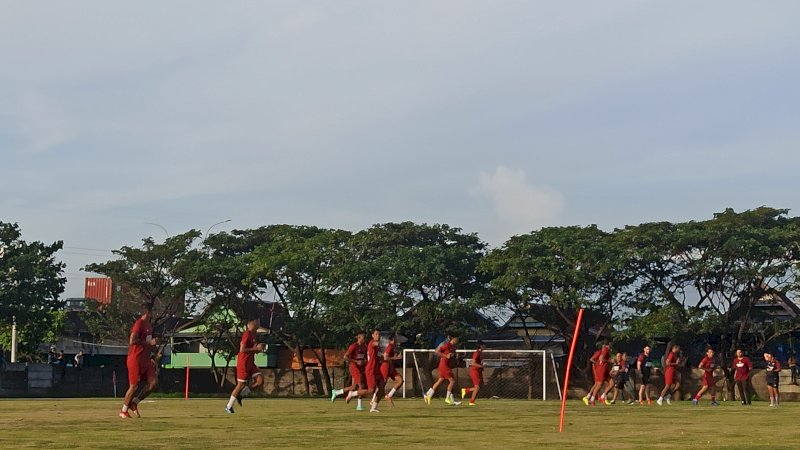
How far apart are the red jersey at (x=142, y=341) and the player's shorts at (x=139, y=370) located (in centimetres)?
8

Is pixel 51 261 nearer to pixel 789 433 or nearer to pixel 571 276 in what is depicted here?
pixel 571 276

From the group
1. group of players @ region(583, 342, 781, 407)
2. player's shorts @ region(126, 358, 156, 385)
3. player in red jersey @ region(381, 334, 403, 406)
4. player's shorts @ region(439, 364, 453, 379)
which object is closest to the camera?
player's shorts @ region(126, 358, 156, 385)

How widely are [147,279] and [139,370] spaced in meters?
40.8

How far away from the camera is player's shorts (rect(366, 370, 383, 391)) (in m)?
28.2

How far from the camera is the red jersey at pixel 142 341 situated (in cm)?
2053

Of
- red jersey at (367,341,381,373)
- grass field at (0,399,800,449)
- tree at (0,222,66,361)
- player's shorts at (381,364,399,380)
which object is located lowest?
grass field at (0,399,800,449)

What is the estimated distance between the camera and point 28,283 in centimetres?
5519

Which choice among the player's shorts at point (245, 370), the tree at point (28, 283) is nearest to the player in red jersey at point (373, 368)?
the player's shorts at point (245, 370)

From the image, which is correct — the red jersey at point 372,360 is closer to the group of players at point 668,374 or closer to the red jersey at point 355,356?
the red jersey at point 355,356

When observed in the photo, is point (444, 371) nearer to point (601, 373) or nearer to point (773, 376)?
point (601, 373)

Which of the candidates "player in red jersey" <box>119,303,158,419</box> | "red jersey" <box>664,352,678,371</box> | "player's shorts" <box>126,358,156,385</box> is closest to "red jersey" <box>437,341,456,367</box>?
"red jersey" <box>664,352,678,371</box>

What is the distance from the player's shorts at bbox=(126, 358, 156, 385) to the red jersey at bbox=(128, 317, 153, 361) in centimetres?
8

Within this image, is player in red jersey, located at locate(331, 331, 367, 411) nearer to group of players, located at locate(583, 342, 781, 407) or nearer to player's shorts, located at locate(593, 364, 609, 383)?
group of players, located at locate(583, 342, 781, 407)

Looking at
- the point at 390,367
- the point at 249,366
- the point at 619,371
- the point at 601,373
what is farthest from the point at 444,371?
the point at 249,366
